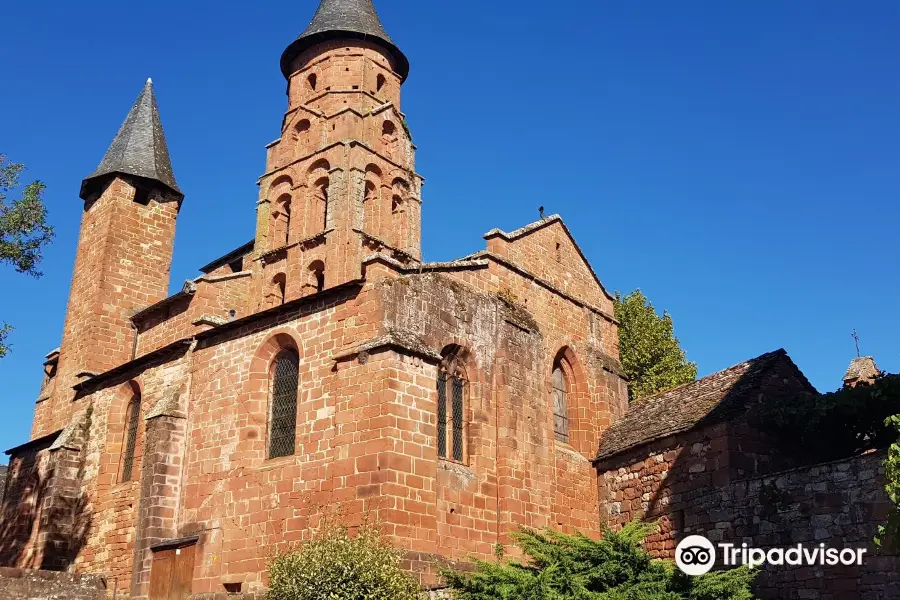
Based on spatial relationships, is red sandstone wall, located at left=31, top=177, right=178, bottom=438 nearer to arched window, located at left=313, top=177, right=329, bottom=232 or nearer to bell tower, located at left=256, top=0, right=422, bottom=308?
bell tower, located at left=256, top=0, right=422, bottom=308

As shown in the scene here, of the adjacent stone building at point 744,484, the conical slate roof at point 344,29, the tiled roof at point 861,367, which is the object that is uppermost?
the conical slate roof at point 344,29

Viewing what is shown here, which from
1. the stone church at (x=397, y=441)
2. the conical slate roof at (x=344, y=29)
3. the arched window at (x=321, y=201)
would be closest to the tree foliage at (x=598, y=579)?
the stone church at (x=397, y=441)

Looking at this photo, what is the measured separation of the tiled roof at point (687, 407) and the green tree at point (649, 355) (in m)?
7.18

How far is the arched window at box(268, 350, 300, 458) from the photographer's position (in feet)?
57.1

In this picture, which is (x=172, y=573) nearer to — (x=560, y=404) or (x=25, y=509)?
(x=25, y=509)

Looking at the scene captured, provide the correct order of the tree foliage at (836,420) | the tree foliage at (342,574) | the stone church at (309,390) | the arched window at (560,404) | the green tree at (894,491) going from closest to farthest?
the green tree at (894,491)
the tree foliage at (342,574)
the stone church at (309,390)
the tree foliage at (836,420)
the arched window at (560,404)

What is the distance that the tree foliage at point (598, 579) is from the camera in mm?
13039

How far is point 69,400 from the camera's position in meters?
25.7

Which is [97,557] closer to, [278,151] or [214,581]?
[214,581]

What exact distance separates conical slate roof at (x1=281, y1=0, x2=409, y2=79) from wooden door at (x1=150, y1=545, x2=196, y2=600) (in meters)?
18.9

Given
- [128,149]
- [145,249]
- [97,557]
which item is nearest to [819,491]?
[97,557]

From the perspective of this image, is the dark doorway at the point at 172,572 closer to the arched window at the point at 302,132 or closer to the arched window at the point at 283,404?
the arched window at the point at 283,404

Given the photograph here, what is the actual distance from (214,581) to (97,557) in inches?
202

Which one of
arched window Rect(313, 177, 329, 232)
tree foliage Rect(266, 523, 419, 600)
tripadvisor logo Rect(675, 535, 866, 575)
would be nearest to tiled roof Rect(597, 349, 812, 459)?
tripadvisor logo Rect(675, 535, 866, 575)
